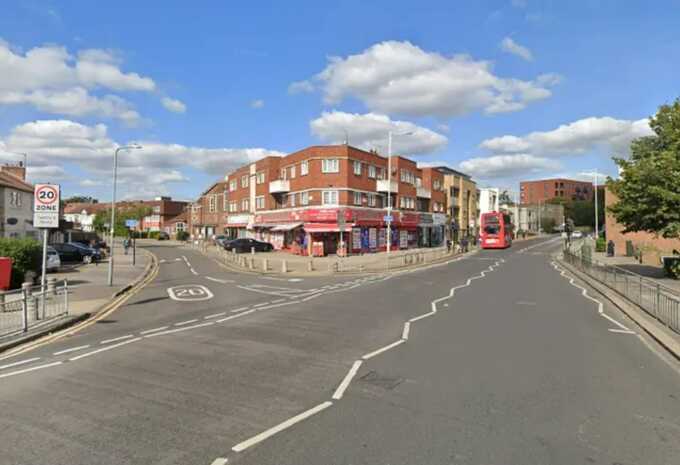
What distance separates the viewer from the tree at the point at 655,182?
1889cm

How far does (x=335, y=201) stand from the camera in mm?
44156

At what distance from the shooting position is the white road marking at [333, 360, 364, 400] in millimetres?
6727

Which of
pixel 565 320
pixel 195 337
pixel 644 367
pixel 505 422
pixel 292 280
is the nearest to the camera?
pixel 505 422

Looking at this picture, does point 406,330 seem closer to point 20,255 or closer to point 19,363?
point 19,363

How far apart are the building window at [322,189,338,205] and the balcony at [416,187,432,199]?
1763cm

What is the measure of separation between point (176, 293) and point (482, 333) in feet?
45.0

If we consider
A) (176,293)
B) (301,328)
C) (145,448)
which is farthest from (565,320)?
(176,293)

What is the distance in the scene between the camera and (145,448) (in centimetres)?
504

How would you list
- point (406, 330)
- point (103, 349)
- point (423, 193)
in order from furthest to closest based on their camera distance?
point (423, 193)
point (406, 330)
point (103, 349)

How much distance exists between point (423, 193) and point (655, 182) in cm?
4009

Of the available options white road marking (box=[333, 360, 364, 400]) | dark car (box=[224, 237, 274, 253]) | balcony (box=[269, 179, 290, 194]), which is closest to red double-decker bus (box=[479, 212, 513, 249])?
balcony (box=[269, 179, 290, 194])

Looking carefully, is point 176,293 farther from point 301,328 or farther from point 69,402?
point 69,402

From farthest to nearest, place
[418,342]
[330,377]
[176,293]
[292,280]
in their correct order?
[292,280] < [176,293] < [418,342] < [330,377]

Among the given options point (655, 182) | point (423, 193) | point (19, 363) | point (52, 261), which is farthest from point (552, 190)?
point (19, 363)
